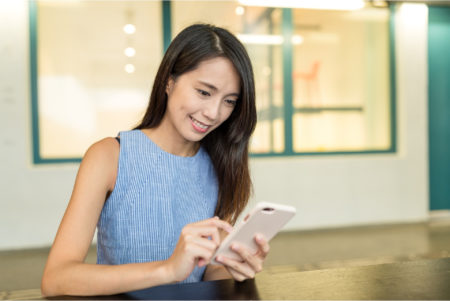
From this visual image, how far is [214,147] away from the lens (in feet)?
4.72

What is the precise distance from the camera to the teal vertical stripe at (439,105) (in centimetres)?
522

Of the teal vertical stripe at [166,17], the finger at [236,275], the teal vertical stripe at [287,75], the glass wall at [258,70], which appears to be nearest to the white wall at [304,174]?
the glass wall at [258,70]

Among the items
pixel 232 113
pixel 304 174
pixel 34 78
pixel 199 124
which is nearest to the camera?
pixel 199 124

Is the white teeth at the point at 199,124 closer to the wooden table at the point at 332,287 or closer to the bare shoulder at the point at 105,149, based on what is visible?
the bare shoulder at the point at 105,149

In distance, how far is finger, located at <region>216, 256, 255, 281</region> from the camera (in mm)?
917

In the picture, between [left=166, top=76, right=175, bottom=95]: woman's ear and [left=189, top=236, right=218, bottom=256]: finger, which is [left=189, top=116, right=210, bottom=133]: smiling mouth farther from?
[left=189, top=236, right=218, bottom=256]: finger

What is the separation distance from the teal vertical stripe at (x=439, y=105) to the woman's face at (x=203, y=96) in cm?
471

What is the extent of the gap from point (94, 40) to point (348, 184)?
3.13 m

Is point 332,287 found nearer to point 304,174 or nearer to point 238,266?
point 238,266

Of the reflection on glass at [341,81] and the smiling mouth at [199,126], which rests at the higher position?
the reflection on glass at [341,81]

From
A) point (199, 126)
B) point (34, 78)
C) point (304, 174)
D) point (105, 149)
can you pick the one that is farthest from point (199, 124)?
point (304, 174)

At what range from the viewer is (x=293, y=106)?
488 cm

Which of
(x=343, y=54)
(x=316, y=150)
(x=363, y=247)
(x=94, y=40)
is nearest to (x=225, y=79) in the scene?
(x=363, y=247)

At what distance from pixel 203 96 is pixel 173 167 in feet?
0.78
